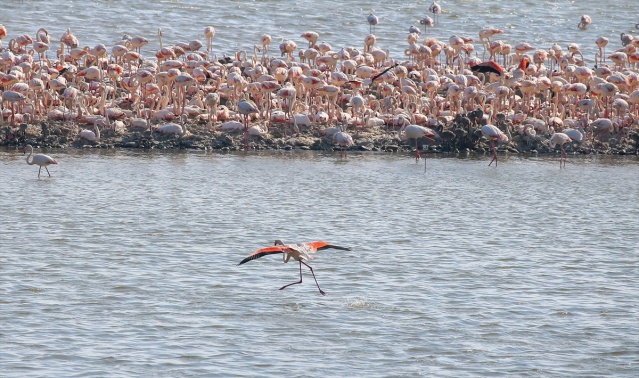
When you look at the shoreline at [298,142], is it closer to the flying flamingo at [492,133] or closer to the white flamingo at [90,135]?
the white flamingo at [90,135]

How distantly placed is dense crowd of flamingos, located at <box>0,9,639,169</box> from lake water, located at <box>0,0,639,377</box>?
953 mm

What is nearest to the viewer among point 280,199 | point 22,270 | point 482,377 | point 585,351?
point 482,377

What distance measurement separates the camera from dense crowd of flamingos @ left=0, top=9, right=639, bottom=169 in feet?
62.6

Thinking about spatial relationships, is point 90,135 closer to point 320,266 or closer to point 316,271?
point 320,266

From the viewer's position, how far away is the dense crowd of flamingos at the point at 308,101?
62.6 feet

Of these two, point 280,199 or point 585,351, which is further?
point 280,199

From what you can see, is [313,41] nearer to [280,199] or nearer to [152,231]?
[280,199]

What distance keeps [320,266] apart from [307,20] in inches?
779

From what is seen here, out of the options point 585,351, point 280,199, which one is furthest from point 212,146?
point 585,351

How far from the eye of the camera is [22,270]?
9.85 meters

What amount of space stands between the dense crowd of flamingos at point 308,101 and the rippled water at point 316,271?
6.85 feet

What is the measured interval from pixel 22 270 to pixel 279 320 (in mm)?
2585

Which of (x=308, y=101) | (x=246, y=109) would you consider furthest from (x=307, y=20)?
(x=246, y=109)

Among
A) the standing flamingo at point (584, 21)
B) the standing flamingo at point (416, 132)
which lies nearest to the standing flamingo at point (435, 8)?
the standing flamingo at point (584, 21)
